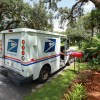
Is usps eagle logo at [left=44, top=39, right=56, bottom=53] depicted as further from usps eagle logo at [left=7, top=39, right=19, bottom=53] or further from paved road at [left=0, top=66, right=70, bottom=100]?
paved road at [left=0, top=66, right=70, bottom=100]

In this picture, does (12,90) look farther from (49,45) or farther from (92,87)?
(92,87)

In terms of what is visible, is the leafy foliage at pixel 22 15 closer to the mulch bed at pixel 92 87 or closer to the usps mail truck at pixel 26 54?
the usps mail truck at pixel 26 54

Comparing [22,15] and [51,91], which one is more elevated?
[22,15]

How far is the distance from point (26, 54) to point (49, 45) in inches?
73.8

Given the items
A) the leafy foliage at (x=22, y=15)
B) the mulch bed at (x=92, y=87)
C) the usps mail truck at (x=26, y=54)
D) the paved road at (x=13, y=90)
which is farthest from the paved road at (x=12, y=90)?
the leafy foliage at (x=22, y=15)

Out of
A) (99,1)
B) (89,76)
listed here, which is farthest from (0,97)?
(99,1)

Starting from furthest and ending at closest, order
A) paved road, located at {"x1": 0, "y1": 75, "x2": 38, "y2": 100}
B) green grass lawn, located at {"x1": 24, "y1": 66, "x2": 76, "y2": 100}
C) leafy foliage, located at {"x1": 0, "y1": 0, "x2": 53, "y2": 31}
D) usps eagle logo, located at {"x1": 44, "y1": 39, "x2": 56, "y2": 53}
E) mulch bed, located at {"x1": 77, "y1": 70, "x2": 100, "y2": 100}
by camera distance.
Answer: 1. leafy foliage, located at {"x1": 0, "y1": 0, "x2": 53, "y2": 31}
2. usps eagle logo, located at {"x1": 44, "y1": 39, "x2": 56, "y2": 53}
3. paved road, located at {"x1": 0, "y1": 75, "x2": 38, "y2": 100}
4. green grass lawn, located at {"x1": 24, "y1": 66, "x2": 76, "y2": 100}
5. mulch bed, located at {"x1": 77, "y1": 70, "x2": 100, "y2": 100}

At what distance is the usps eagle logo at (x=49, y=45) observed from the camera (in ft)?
23.1

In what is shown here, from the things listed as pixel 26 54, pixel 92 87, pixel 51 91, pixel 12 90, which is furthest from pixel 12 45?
pixel 92 87

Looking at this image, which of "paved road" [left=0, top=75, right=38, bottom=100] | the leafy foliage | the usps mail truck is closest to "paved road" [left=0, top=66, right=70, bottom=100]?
"paved road" [left=0, top=75, right=38, bottom=100]

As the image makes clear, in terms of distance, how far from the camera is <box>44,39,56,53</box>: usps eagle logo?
7.03 m

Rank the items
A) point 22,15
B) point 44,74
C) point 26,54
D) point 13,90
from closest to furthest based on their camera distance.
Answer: point 26,54, point 13,90, point 44,74, point 22,15

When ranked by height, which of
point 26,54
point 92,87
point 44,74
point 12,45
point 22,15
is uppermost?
point 22,15

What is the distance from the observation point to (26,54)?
576 cm
